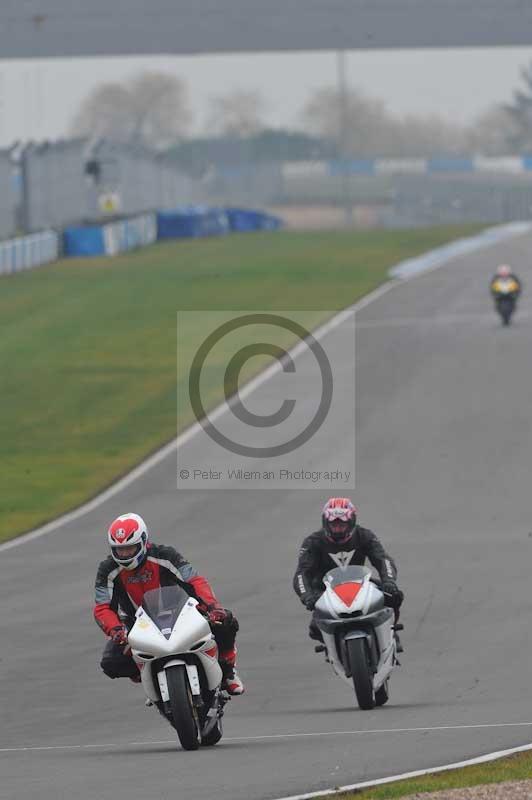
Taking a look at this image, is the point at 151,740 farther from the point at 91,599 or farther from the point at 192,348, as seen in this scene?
the point at 192,348

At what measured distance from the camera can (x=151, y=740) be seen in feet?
35.3


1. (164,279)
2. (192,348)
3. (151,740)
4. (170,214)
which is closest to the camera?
(151,740)

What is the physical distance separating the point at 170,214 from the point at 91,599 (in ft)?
180

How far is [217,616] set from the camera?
10.2m

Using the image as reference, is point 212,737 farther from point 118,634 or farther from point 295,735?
point 118,634

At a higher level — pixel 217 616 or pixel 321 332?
pixel 217 616

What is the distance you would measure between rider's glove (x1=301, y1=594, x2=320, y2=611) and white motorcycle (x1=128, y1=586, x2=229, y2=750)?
5.70 feet

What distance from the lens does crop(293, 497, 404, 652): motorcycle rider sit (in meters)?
11.9

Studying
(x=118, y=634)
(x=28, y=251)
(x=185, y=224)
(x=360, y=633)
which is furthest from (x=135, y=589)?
(x=185, y=224)

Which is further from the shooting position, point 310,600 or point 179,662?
point 310,600

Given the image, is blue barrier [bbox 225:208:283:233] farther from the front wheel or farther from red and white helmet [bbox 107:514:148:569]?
the front wheel

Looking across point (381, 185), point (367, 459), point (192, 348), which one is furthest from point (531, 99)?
point (367, 459)

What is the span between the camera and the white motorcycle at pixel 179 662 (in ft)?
31.8

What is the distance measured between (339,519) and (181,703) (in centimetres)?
280
